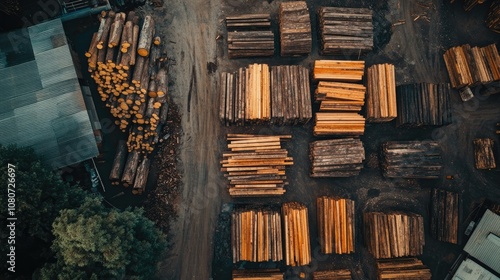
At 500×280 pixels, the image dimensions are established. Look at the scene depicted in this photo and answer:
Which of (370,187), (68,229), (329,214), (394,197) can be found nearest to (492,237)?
(394,197)

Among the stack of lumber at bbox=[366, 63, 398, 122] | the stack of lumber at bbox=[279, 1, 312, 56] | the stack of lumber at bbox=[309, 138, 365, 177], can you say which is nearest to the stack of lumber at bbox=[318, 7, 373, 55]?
the stack of lumber at bbox=[279, 1, 312, 56]

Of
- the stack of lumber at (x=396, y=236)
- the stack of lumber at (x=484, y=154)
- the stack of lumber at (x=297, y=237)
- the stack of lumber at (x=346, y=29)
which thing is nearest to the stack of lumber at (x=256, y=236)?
the stack of lumber at (x=297, y=237)

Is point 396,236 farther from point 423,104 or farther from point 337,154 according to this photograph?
point 423,104

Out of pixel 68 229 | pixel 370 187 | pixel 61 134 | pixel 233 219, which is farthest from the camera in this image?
pixel 370 187

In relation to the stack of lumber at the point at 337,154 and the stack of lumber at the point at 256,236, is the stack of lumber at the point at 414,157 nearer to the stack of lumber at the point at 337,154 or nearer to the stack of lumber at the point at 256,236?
the stack of lumber at the point at 337,154

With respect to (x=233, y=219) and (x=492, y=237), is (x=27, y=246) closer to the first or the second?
(x=233, y=219)

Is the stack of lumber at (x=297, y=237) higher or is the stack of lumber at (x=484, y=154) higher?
the stack of lumber at (x=484, y=154)

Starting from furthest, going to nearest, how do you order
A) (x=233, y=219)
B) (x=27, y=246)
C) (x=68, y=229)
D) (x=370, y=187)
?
(x=370, y=187) → (x=233, y=219) → (x=27, y=246) → (x=68, y=229)
